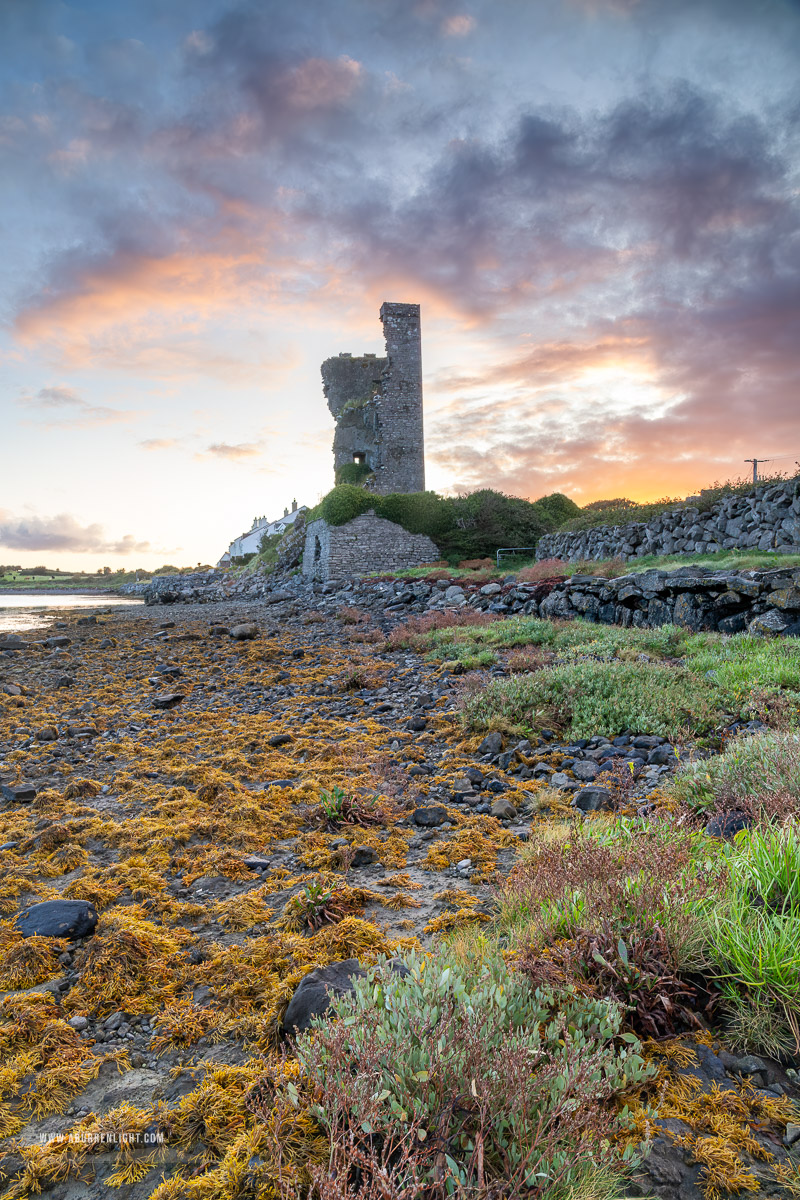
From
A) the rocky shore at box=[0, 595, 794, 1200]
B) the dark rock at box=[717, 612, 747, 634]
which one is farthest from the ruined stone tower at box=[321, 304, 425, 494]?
the rocky shore at box=[0, 595, 794, 1200]

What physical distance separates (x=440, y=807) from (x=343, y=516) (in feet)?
93.7

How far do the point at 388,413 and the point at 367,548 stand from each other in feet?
44.0

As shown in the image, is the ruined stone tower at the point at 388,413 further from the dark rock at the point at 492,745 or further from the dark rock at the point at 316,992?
the dark rock at the point at 316,992

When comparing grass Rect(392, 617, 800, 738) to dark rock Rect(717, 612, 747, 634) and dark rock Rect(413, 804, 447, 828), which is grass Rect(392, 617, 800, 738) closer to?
dark rock Rect(717, 612, 747, 634)

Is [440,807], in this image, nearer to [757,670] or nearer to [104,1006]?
[104,1006]

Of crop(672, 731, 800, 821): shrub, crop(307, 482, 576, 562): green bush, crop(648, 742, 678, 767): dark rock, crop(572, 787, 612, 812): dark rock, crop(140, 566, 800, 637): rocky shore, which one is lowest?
crop(572, 787, 612, 812): dark rock

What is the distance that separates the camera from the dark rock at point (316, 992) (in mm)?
2734

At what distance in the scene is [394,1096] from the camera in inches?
79.0

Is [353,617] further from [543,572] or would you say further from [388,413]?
[388,413]

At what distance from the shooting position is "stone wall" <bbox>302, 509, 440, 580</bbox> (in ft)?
109

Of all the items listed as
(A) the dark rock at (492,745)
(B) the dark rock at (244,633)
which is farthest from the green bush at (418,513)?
(A) the dark rock at (492,745)

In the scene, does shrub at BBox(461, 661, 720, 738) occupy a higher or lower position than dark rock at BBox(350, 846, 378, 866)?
higher

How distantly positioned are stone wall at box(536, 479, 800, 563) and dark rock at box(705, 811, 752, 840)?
500 inches

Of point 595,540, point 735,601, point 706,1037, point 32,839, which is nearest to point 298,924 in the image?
point 706,1037
